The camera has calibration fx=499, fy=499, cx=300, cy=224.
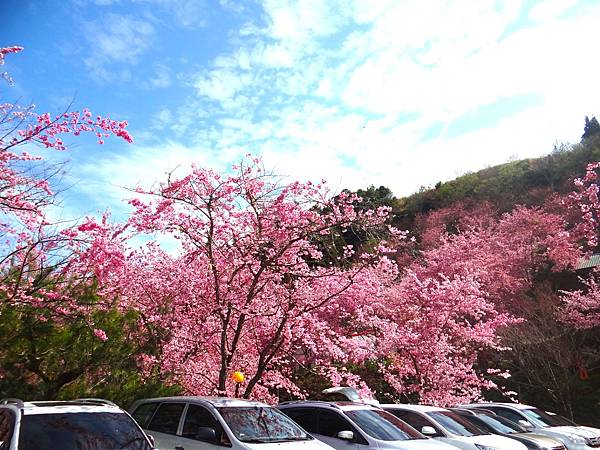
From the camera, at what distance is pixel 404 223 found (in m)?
42.2

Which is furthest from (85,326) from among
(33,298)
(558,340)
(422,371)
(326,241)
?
(558,340)

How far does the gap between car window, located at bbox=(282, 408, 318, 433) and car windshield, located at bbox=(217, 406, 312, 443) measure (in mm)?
1243

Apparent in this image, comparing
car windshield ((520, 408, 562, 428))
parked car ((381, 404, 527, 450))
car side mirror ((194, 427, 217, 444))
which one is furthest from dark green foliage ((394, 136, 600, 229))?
car side mirror ((194, 427, 217, 444))

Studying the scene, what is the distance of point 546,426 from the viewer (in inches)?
449

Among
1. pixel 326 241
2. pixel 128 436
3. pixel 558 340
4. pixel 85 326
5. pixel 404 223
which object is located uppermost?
pixel 404 223

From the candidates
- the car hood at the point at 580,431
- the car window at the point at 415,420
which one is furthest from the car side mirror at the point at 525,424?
the car window at the point at 415,420

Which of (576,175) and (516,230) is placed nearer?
(516,230)

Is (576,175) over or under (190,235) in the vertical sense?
over

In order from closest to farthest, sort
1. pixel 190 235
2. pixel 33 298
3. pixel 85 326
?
pixel 33 298 → pixel 85 326 → pixel 190 235

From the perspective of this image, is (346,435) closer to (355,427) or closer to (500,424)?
(355,427)

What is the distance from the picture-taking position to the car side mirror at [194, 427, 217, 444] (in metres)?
5.95

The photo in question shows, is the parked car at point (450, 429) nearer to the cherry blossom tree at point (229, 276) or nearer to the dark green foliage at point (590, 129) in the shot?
A: the cherry blossom tree at point (229, 276)

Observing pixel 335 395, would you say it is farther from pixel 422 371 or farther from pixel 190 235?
pixel 190 235

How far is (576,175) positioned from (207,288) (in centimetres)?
3272
